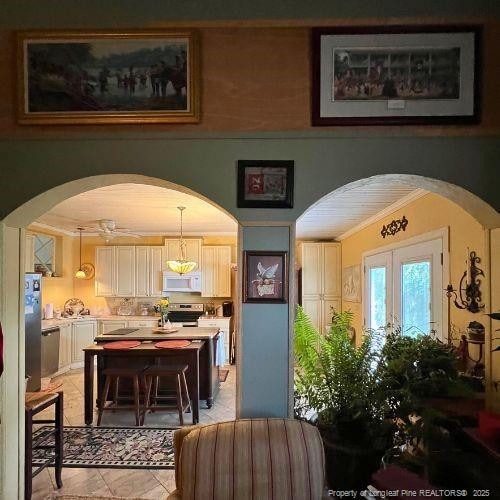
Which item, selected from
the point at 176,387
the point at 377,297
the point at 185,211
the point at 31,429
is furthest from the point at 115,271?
the point at 377,297

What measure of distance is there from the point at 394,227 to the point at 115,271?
5080 millimetres

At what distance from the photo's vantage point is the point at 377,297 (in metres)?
4.82

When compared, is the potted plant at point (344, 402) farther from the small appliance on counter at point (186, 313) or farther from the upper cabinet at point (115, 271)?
the upper cabinet at point (115, 271)

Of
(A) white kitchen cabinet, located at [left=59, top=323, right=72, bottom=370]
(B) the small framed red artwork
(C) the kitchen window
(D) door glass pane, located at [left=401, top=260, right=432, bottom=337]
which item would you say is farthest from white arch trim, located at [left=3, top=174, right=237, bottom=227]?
(A) white kitchen cabinet, located at [left=59, top=323, right=72, bottom=370]

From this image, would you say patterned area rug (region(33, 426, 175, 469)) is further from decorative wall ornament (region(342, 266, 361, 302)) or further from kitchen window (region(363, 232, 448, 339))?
decorative wall ornament (region(342, 266, 361, 302))

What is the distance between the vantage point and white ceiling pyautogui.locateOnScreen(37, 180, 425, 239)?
3591 millimetres

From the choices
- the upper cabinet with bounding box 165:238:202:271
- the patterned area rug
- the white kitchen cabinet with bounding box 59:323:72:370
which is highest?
the upper cabinet with bounding box 165:238:202:271

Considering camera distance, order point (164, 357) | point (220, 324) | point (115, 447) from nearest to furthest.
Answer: point (115, 447), point (164, 357), point (220, 324)

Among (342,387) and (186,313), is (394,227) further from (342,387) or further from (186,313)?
(186,313)

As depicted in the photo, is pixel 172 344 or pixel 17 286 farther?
pixel 172 344

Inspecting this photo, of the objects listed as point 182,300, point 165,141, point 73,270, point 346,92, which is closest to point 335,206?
point 346,92

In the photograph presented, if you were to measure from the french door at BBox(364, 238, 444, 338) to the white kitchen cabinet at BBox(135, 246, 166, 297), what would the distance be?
12.5 ft

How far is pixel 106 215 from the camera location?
16.6 feet

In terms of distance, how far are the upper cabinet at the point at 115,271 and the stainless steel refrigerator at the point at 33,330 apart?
5.61 ft
